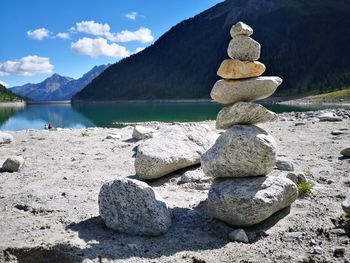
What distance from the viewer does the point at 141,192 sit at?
373 inches

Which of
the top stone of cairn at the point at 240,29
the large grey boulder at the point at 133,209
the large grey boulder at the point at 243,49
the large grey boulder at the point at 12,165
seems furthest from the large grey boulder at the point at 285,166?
the large grey boulder at the point at 12,165

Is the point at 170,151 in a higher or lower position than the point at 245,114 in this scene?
lower

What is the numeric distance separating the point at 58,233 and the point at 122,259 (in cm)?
211

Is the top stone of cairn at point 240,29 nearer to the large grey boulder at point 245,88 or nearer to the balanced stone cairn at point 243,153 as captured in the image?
the balanced stone cairn at point 243,153

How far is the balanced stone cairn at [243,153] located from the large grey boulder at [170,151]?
336cm

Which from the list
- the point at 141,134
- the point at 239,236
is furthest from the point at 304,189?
the point at 141,134

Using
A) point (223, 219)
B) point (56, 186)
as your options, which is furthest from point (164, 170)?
point (223, 219)

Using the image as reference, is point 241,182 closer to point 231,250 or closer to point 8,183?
point 231,250

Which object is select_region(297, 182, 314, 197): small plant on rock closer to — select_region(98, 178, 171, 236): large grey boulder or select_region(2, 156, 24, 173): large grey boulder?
select_region(98, 178, 171, 236): large grey boulder

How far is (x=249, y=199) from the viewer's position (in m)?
9.30

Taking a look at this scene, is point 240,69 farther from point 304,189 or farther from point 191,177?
point 191,177

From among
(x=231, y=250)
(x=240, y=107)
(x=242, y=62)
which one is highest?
(x=242, y=62)

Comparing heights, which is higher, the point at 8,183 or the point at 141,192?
the point at 141,192

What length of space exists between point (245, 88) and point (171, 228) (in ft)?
13.8
